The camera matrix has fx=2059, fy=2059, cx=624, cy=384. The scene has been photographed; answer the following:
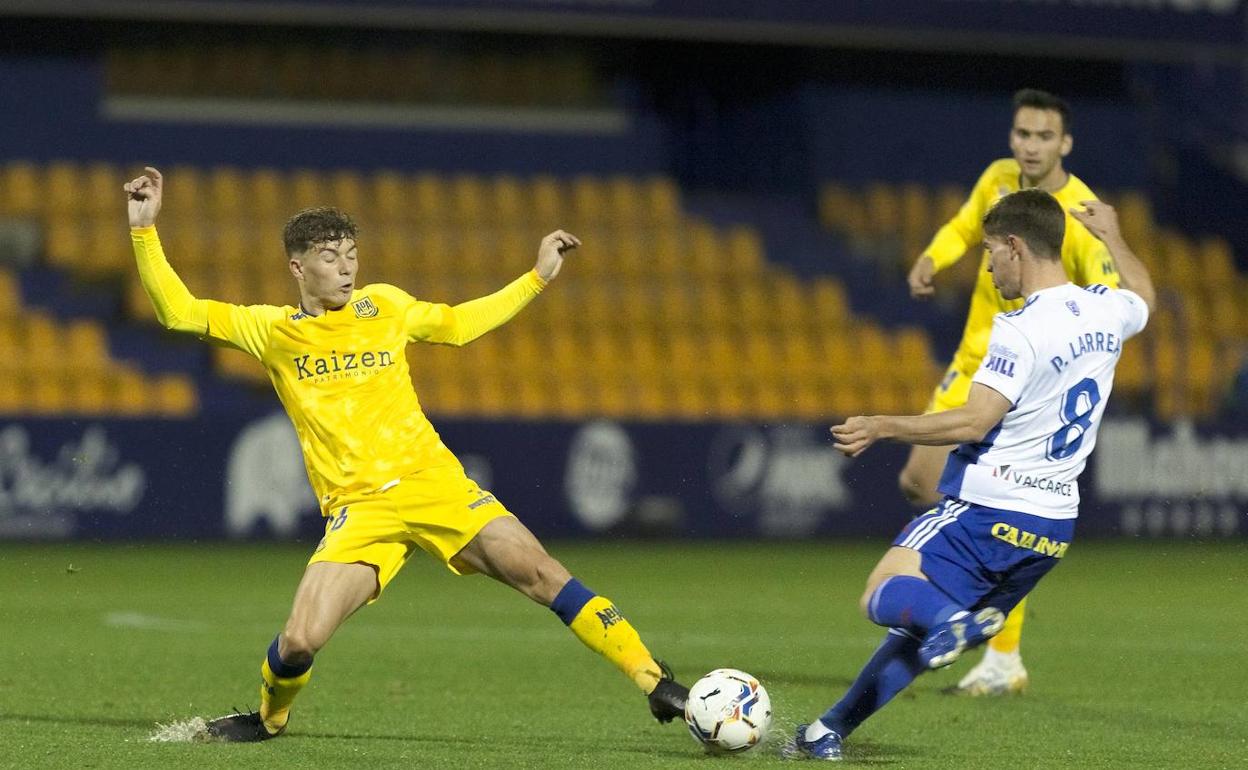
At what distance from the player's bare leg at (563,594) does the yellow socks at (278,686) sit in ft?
2.15

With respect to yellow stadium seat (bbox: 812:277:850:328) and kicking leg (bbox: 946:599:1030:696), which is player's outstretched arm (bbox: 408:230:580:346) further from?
yellow stadium seat (bbox: 812:277:850:328)

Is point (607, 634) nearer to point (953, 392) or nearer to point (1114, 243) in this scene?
point (1114, 243)

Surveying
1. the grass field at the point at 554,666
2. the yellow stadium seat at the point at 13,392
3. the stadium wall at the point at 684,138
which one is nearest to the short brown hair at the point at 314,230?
the grass field at the point at 554,666

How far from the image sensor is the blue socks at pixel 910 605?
6.00 m

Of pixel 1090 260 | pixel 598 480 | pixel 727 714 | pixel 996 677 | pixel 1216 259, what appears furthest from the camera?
pixel 1216 259

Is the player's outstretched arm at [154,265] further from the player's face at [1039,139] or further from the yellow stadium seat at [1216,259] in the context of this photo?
the yellow stadium seat at [1216,259]

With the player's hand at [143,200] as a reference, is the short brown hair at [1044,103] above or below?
above

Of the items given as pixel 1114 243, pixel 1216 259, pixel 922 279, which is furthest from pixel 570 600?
pixel 1216 259

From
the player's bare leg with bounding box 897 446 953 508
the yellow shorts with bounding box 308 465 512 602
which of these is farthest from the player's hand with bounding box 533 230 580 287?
the player's bare leg with bounding box 897 446 953 508

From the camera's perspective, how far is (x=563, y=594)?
6695 millimetres

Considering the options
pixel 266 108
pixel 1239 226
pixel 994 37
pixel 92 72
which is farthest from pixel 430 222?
pixel 1239 226

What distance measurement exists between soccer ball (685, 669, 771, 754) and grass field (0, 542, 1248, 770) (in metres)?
0.08

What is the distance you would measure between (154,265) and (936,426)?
266 cm

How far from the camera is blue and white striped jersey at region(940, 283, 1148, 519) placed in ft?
19.6
